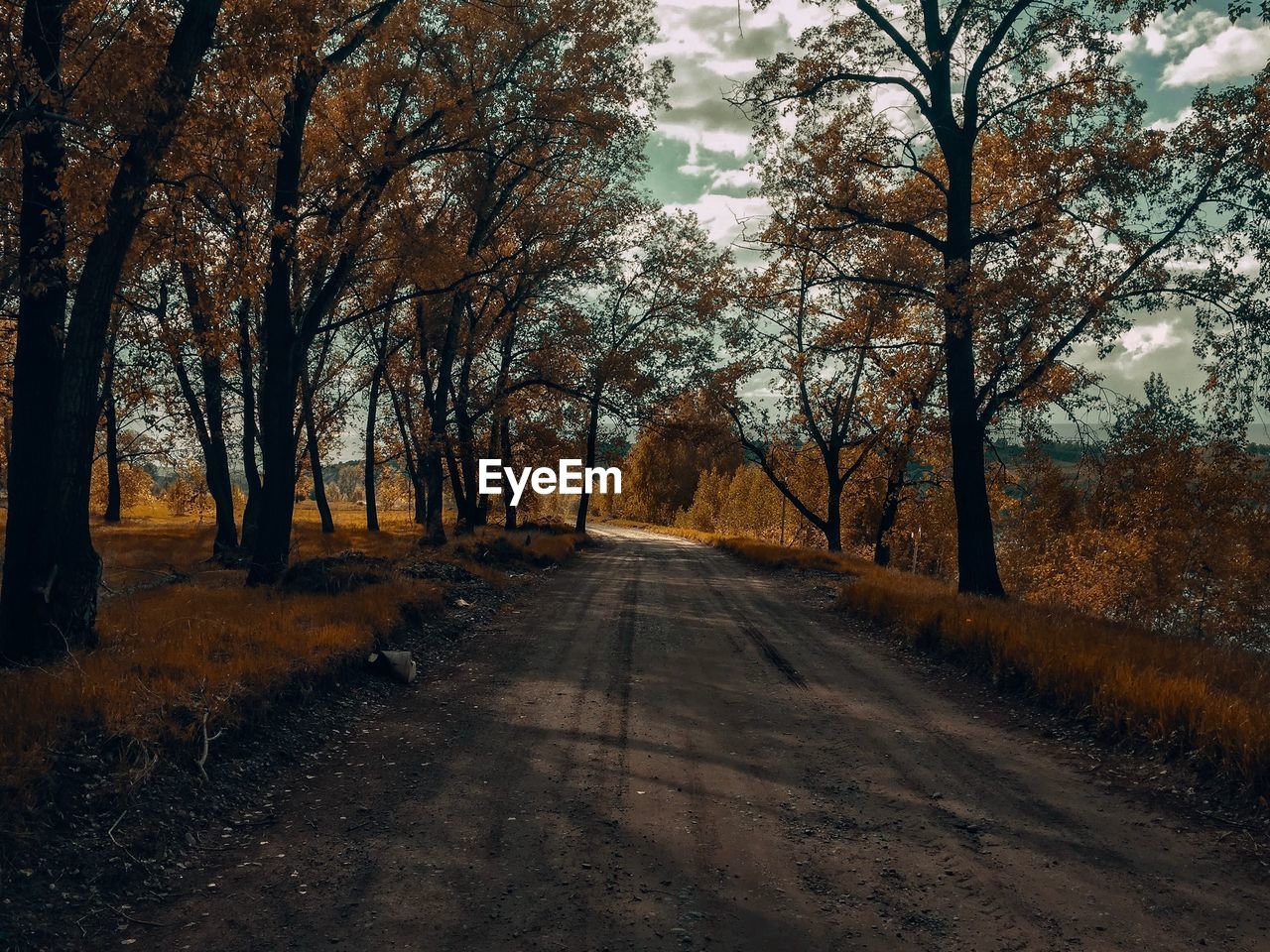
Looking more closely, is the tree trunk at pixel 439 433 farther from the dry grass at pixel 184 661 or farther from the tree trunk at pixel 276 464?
the dry grass at pixel 184 661

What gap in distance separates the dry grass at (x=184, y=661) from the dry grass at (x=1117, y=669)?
7.51 meters

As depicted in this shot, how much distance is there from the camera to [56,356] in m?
7.72

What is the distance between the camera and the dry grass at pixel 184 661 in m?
5.65

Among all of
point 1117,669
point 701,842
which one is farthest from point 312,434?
point 701,842

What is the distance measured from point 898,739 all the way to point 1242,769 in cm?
246

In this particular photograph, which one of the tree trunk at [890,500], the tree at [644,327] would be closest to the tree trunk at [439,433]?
the tree at [644,327]

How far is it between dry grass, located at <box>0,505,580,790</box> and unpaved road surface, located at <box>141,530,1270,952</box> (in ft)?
3.20

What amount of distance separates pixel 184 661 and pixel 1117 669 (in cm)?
883

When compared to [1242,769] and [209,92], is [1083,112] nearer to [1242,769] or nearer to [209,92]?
[1242,769]

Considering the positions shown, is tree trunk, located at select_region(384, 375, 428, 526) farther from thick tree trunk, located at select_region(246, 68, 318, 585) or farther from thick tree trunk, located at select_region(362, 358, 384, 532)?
thick tree trunk, located at select_region(246, 68, 318, 585)

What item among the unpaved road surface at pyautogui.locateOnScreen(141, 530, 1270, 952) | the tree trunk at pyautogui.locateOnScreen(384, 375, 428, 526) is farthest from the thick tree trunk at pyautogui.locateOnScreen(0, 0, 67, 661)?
the tree trunk at pyautogui.locateOnScreen(384, 375, 428, 526)

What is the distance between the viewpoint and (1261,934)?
406 centimetres

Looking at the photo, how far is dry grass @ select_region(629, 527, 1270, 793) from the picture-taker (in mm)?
6270

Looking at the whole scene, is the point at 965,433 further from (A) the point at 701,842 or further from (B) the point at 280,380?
(B) the point at 280,380
